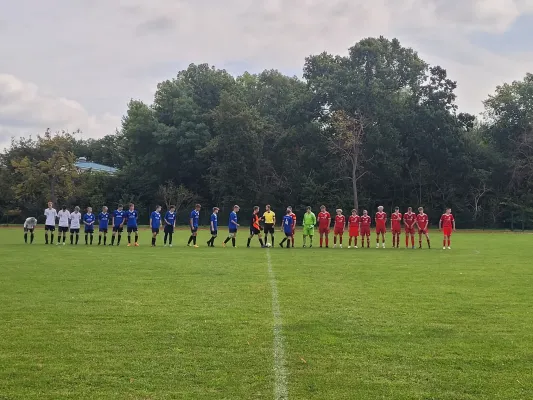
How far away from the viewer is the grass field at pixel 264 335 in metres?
5.59

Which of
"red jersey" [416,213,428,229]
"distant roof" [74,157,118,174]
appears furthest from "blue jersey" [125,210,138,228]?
"distant roof" [74,157,118,174]

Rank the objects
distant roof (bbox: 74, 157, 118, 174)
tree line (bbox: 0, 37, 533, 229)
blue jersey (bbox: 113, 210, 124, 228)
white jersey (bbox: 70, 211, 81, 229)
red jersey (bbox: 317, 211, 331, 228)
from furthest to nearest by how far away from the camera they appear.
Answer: distant roof (bbox: 74, 157, 118, 174) < tree line (bbox: 0, 37, 533, 229) < white jersey (bbox: 70, 211, 81, 229) < blue jersey (bbox: 113, 210, 124, 228) < red jersey (bbox: 317, 211, 331, 228)

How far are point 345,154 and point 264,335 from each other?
46.7 meters

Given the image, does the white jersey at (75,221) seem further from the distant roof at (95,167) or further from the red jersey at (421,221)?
the distant roof at (95,167)

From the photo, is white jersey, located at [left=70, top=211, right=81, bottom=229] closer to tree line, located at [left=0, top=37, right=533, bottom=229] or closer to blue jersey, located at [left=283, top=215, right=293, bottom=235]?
blue jersey, located at [left=283, top=215, right=293, bottom=235]

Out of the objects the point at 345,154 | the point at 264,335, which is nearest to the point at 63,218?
the point at 264,335

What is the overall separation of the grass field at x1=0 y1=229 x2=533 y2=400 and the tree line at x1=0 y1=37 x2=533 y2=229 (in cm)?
3959

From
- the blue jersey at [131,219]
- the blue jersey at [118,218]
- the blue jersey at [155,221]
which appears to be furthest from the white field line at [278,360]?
the blue jersey at [118,218]

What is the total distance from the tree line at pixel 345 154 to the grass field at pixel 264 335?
3959 centimetres

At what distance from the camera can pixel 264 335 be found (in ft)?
24.7

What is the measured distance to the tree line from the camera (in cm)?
5281

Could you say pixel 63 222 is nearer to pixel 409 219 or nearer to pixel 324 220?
pixel 324 220

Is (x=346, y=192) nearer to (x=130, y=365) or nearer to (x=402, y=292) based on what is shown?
(x=402, y=292)

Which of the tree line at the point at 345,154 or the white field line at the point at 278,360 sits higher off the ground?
the tree line at the point at 345,154
